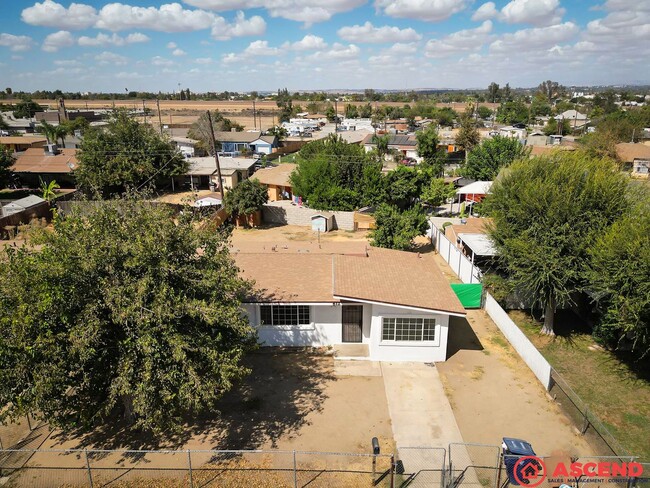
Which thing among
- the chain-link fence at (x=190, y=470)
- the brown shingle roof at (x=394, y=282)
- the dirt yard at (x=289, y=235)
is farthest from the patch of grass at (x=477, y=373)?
the dirt yard at (x=289, y=235)

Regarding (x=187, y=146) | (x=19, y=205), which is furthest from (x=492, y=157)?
(x=19, y=205)

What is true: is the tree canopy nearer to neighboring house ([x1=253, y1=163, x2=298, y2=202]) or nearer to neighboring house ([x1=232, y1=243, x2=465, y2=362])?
neighboring house ([x1=253, y1=163, x2=298, y2=202])

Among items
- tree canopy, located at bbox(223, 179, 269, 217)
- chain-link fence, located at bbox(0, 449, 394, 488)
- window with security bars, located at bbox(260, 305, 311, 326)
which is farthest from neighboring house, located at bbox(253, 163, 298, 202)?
chain-link fence, located at bbox(0, 449, 394, 488)

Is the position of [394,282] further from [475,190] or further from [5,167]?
[5,167]

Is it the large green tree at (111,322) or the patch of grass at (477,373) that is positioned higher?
the large green tree at (111,322)

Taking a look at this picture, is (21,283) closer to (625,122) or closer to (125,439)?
(125,439)

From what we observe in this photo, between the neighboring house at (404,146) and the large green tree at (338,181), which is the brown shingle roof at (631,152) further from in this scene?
the large green tree at (338,181)
